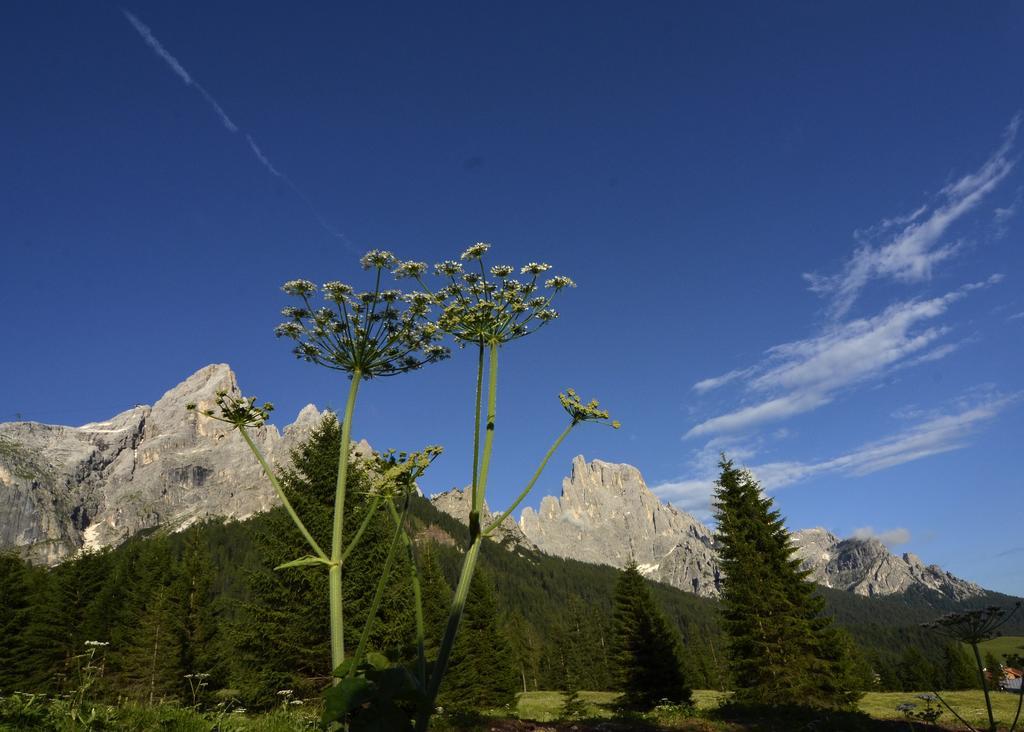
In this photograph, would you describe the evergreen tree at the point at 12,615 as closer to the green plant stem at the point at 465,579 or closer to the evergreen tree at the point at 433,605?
the evergreen tree at the point at 433,605

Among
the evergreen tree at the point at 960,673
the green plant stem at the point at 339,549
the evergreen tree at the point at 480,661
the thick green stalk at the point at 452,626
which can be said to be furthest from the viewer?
the evergreen tree at the point at 960,673

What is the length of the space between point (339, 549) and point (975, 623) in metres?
7.69

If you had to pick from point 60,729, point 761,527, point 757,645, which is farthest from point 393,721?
point 761,527

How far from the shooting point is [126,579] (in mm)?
63344

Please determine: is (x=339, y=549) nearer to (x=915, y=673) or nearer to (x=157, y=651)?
(x=157, y=651)

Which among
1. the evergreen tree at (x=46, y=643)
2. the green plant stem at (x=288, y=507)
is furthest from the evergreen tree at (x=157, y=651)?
the green plant stem at (x=288, y=507)

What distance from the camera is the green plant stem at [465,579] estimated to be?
→ 3199 millimetres

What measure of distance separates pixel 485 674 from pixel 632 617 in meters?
14.1

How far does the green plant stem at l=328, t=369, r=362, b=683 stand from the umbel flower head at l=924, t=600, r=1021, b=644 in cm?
696

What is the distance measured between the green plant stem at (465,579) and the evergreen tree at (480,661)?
37813 millimetres

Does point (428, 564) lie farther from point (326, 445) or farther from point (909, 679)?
point (909, 679)

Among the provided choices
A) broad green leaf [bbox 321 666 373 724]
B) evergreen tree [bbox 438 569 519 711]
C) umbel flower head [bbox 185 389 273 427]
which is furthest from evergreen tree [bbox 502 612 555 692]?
broad green leaf [bbox 321 666 373 724]

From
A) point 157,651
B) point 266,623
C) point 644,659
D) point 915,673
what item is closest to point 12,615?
point 157,651

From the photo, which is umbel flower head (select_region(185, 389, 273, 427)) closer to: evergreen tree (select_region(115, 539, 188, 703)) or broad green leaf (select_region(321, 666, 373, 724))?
broad green leaf (select_region(321, 666, 373, 724))
